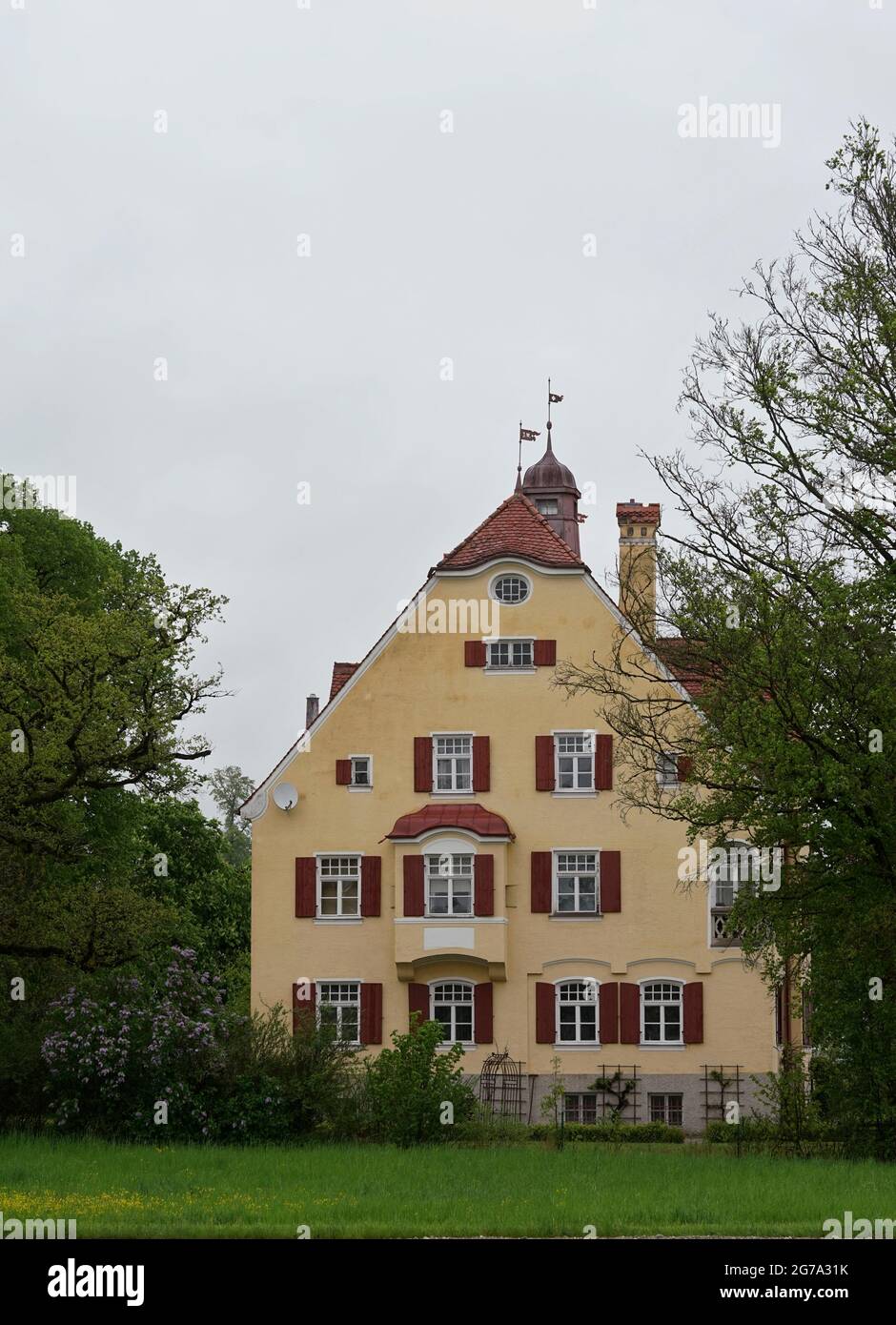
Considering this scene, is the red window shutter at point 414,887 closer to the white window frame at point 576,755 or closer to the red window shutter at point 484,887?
the red window shutter at point 484,887

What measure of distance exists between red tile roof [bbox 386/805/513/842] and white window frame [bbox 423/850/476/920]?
0.55 m

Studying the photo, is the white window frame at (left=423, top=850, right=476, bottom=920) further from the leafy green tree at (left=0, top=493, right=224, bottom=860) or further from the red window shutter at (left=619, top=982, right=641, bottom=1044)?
the leafy green tree at (left=0, top=493, right=224, bottom=860)

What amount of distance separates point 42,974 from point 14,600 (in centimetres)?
1038

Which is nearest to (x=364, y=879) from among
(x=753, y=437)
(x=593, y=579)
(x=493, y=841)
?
(x=493, y=841)

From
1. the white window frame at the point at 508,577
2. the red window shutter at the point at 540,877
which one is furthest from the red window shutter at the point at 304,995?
the white window frame at the point at 508,577

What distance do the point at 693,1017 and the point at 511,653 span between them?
8722 mm

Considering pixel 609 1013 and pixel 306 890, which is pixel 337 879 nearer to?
pixel 306 890

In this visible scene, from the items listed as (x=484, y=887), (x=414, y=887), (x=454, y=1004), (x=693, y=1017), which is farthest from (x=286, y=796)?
(x=693, y=1017)

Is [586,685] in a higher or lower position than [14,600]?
lower

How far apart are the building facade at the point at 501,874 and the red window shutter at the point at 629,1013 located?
47 millimetres

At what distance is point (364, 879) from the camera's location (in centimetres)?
3862
